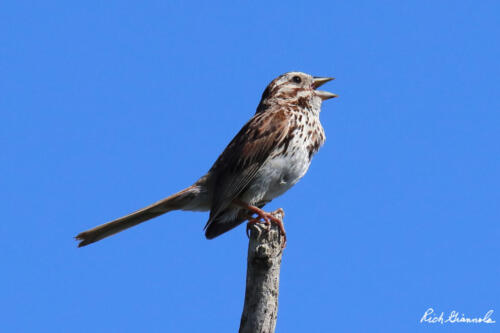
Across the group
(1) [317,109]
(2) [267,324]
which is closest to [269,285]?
(2) [267,324]

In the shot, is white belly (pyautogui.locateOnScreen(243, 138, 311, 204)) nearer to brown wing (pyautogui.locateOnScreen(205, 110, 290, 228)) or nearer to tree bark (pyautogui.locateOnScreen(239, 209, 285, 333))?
brown wing (pyautogui.locateOnScreen(205, 110, 290, 228))

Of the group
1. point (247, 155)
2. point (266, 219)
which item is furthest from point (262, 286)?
point (247, 155)

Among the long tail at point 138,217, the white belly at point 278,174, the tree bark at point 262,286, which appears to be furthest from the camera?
the long tail at point 138,217

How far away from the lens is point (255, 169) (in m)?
7.41

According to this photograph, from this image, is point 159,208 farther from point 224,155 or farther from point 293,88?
point 293,88

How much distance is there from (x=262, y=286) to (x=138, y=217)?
2193 millimetres

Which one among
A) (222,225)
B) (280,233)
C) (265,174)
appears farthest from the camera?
(222,225)

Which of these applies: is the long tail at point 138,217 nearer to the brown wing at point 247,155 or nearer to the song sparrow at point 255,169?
the song sparrow at point 255,169

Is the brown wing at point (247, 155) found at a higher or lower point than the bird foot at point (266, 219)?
higher

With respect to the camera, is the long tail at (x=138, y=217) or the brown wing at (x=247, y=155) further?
the long tail at (x=138, y=217)

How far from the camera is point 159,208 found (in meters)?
7.97

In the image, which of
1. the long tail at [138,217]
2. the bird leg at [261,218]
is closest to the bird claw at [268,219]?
Answer: the bird leg at [261,218]

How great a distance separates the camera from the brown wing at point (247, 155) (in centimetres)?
743

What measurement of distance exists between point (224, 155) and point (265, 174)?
821 millimetres
